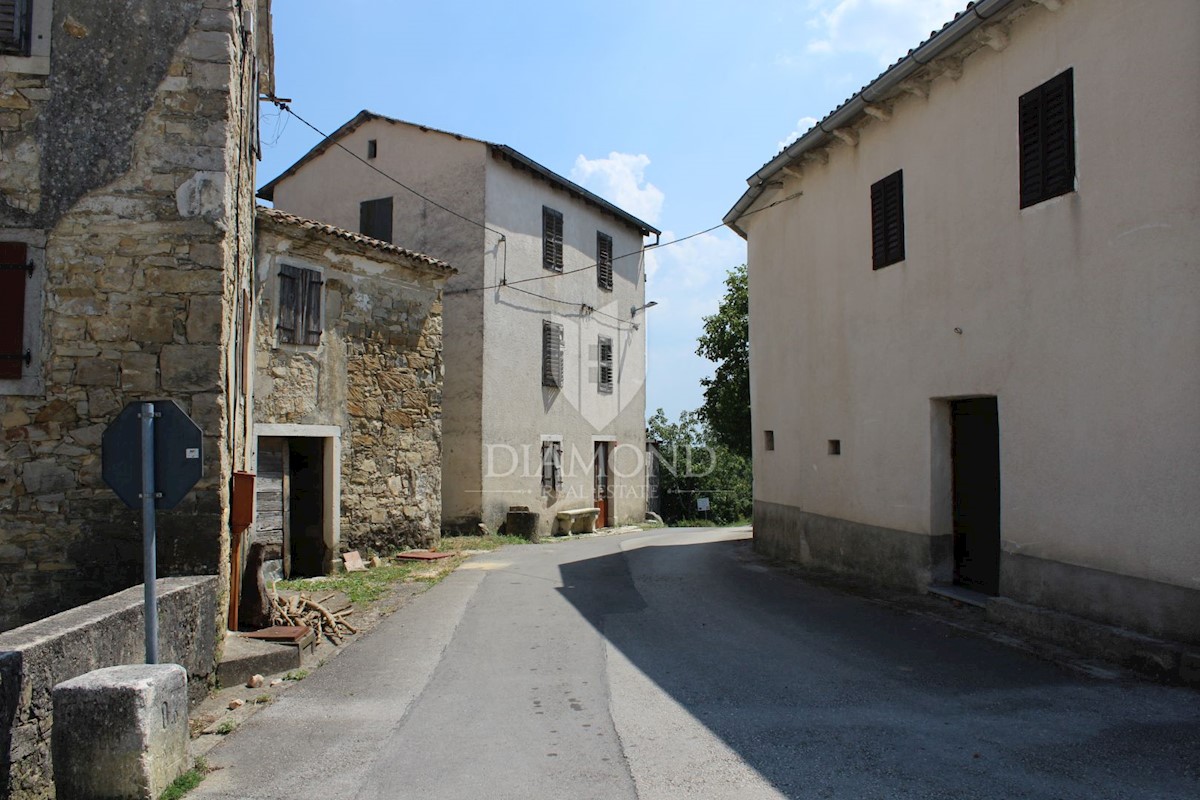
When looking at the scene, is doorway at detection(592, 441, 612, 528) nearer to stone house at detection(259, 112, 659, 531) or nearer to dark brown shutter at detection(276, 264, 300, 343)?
stone house at detection(259, 112, 659, 531)

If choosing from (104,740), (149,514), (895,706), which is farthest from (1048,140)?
(104,740)

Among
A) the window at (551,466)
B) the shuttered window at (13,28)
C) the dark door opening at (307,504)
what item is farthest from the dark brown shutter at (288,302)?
the window at (551,466)

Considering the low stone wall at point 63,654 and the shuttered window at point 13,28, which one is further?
the shuttered window at point 13,28

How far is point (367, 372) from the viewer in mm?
13375

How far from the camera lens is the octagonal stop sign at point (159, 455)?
456cm

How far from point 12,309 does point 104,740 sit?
13.0 ft

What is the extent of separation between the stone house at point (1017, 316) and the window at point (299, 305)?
7222 mm

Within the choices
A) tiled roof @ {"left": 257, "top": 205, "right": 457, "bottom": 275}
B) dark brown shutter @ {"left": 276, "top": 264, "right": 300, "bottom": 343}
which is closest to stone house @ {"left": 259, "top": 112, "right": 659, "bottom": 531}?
tiled roof @ {"left": 257, "top": 205, "right": 457, "bottom": 275}

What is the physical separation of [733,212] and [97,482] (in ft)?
35.1

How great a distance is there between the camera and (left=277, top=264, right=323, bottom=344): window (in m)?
12.0

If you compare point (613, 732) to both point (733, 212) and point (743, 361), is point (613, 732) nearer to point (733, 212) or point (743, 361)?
point (733, 212)

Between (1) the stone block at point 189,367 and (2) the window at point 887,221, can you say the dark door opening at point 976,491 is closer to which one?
(2) the window at point 887,221

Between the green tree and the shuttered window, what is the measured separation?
2107cm

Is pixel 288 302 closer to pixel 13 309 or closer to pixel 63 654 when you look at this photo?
pixel 13 309
